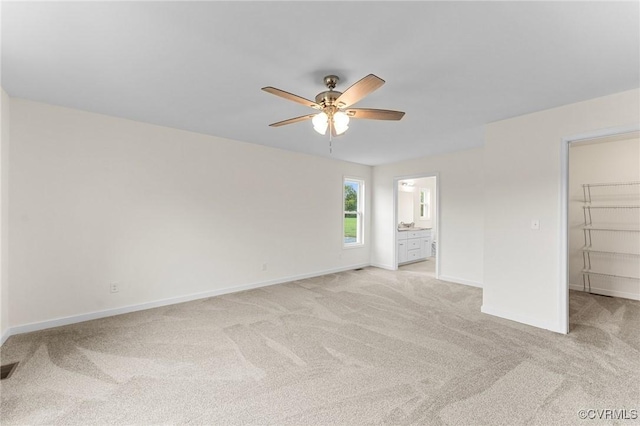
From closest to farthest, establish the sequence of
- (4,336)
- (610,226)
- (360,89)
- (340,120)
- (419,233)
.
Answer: (360,89), (340,120), (4,336), (610,226), (419,233)

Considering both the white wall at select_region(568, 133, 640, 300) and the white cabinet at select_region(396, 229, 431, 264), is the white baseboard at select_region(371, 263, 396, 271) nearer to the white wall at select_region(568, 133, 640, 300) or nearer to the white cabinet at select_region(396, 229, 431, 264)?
the white cabinet at select_region(396, 229, 431, 264)

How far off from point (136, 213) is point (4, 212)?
3.72 ft

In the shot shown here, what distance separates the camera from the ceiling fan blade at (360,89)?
184 centimetres

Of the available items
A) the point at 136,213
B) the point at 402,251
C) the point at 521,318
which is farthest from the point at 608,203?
the point at 136,213

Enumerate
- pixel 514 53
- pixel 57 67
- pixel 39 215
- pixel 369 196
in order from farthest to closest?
pixel 369 196 → pixel 39 215 → pixel 57 67 → pixel 514 53

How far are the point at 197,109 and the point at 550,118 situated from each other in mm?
3937

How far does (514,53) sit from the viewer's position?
202cm

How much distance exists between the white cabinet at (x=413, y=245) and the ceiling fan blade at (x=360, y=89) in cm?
456

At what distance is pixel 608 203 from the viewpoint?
4617 mm

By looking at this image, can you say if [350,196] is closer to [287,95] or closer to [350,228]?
[350,228]

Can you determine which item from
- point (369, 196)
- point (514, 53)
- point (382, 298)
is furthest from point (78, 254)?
point (369, 196)

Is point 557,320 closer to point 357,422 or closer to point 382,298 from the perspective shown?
point 382,298

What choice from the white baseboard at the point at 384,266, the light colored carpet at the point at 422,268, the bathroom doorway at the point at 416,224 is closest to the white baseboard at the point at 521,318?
the bathroom doorway at the point at 416,224

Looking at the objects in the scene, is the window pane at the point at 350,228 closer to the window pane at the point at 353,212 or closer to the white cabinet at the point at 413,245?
the window pane at the point at 353,212
